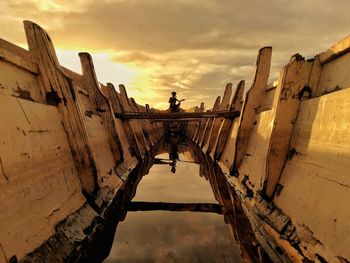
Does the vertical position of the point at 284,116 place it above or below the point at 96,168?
above

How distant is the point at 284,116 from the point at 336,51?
109 cm

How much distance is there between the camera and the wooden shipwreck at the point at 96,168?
222 cm

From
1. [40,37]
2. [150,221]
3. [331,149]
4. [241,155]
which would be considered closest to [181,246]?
[150,221]

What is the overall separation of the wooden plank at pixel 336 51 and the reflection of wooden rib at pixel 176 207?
3.16 meters

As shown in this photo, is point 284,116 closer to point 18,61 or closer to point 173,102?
point 18,61

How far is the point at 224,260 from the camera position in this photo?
290cm

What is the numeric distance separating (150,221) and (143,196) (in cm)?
→ 149

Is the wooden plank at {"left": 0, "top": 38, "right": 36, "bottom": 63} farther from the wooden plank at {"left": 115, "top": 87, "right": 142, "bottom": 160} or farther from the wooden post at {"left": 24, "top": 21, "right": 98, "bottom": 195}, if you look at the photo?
the wooden plank at {"left": 115, "top": 87, "right": 142, "bottom": 160}

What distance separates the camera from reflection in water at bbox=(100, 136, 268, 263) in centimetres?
304

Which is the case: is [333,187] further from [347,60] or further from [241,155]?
[241,155]

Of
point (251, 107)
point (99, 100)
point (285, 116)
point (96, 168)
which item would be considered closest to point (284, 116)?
point (285, 116)

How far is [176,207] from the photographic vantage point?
4770mm

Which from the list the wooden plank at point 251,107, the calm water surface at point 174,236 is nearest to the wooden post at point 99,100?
the calm water surface at point 174,236

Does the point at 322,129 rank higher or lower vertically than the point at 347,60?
lower
